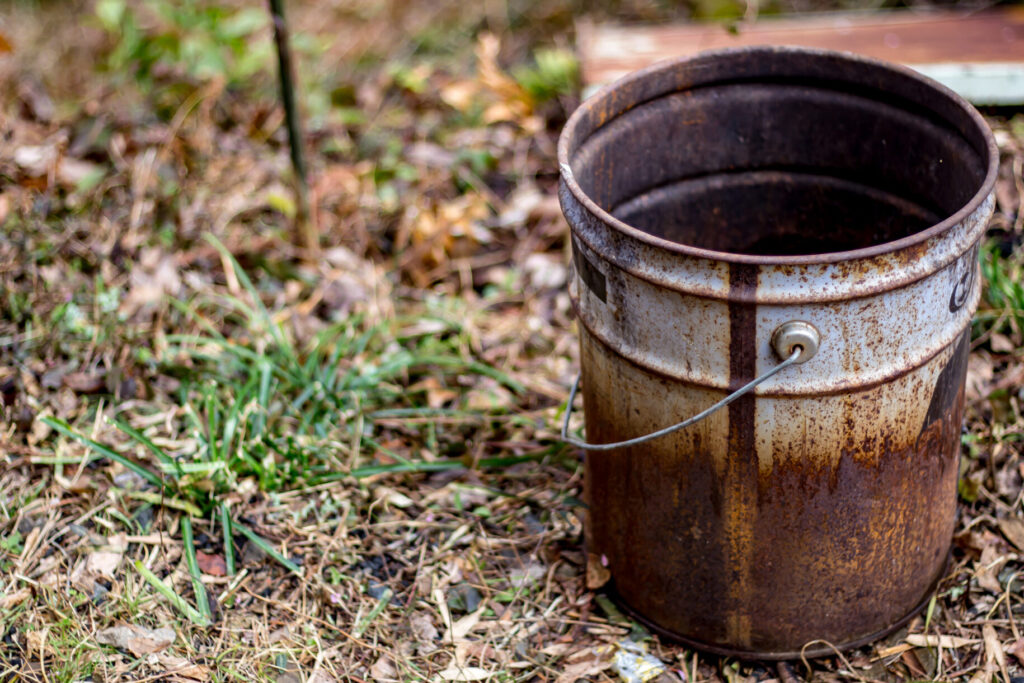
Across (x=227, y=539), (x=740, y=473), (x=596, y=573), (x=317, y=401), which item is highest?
(x=740, y=473)

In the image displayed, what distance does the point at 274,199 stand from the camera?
3.69 meters

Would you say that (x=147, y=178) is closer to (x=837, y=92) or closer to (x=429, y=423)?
(x=429, y=423)

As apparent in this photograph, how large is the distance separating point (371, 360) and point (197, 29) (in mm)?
2412

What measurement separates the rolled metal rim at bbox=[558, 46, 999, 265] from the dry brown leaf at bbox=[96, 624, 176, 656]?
1.42 m

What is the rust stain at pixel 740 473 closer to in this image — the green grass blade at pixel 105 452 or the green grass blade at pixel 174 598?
the green grass blade at pixel 174 598

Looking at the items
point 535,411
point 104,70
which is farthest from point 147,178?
point 535,411

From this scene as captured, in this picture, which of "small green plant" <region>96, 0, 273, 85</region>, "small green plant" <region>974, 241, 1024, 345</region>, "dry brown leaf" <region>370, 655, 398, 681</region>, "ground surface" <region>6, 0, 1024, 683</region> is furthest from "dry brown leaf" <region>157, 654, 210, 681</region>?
"small green plant" <region>96, 0, 273, 85</region>

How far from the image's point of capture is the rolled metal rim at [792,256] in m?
1.63

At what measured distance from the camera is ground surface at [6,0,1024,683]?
2.30 m

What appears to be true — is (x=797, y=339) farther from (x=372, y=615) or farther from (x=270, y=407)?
(x=270, y=407)

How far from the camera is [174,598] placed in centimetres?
231

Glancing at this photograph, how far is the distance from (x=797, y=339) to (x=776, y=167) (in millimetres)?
899

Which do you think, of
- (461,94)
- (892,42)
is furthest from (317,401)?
(892,42)

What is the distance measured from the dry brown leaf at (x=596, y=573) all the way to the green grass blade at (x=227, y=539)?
91cm
